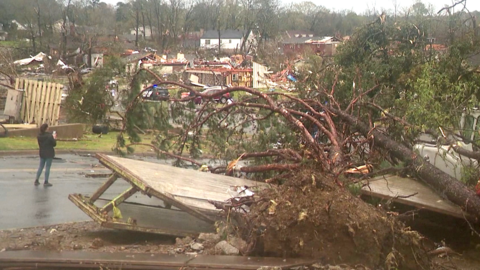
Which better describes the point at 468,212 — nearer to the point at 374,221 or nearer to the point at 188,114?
the point at 374,221

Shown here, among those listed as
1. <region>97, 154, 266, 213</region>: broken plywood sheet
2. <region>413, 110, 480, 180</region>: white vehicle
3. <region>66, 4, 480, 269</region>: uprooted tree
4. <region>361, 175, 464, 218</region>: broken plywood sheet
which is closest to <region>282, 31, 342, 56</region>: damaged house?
<region>66, 4, 480, 269</region>: uprooted tree

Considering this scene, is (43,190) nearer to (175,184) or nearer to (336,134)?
(175,184)

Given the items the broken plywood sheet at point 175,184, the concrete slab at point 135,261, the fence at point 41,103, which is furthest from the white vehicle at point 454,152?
the fence at point 41,103

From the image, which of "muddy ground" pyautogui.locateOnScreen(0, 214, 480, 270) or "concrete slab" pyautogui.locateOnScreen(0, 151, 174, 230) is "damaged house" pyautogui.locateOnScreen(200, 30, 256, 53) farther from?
"muddy ground" pyautogui.locateOnScreen(0, 214, 480, 270)

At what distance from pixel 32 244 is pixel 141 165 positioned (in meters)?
1.66

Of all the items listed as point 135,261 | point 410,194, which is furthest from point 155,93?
point 135,261

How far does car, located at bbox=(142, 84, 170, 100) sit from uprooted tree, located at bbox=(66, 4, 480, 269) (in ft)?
0.46

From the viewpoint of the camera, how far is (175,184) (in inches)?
289

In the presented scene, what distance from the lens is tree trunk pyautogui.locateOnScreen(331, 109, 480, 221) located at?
7.43 metres

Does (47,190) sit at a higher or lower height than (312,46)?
lower

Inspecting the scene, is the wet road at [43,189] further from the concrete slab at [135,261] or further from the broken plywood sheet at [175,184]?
the concrete slab at [135,261]

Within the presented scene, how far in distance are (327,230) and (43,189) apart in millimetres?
7660

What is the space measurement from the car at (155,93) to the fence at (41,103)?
409 inches

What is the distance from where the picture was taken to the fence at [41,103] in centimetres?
2131
